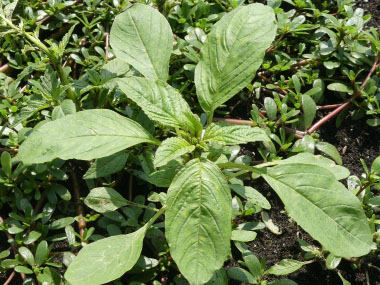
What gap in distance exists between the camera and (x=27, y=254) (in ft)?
5.82

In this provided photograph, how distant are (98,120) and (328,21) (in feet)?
5.41

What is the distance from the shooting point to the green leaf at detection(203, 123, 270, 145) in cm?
150

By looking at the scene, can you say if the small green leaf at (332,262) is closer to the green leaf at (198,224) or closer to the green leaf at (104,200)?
the green leaf at (198,224)

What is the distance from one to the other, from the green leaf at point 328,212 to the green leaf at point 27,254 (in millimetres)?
1041

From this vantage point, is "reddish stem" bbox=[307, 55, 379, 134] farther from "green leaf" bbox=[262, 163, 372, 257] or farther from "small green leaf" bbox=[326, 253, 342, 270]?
"green leaf" bbox=[262, 163, 372, 257]

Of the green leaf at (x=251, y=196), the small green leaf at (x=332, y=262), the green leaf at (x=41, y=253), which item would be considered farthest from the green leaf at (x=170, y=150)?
the small green leaf at (x=332, y=262)

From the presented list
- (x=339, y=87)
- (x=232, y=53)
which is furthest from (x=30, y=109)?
(x=339, y=87)

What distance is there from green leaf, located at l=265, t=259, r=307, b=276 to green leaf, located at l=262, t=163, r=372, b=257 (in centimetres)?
48

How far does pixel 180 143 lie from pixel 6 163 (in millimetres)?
842

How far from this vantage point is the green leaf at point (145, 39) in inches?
72.3

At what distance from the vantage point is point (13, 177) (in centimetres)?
190

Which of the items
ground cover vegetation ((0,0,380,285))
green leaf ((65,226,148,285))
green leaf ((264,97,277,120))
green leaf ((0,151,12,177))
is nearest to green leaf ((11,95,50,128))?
ground cover vegetation ((0,0,380,285))

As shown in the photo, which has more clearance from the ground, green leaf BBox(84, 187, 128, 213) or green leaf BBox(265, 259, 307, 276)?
green leaf BBox(84, 187, 128, 213)

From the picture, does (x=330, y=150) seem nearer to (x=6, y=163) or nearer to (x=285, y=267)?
(x=285, y=267)
